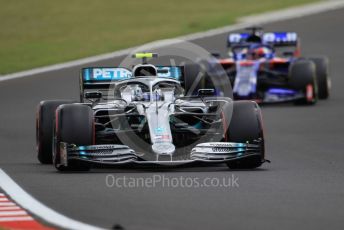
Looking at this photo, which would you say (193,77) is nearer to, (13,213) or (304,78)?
(304,78)

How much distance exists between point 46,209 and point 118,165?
130 inches

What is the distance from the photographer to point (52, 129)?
14234mm

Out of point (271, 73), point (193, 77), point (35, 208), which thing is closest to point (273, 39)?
point (271, 73)

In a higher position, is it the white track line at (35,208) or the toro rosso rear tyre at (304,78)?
the toro rosso rear tyre at (304,78)

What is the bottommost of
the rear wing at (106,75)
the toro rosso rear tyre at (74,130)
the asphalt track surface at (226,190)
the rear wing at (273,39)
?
the asphalt track surface at (226,190)

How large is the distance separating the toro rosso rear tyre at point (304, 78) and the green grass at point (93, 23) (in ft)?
24.7

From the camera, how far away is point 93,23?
37406 mm

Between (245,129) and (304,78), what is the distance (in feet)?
32.2

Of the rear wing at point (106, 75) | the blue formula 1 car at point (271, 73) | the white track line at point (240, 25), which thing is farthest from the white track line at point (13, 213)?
the white track line at point (240, 25)

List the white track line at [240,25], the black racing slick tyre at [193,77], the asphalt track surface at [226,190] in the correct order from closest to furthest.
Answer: the asphalt track surface at [226,190] < the black racing slick tyre at [193,77] < the white track line at [240,25]

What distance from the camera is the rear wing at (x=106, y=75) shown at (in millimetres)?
15578

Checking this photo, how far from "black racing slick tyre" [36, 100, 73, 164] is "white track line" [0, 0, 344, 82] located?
1176 centimetres

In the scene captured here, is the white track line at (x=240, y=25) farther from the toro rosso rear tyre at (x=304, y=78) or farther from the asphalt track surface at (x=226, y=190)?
the toro rosso rear tyre at (x=304, y=78)

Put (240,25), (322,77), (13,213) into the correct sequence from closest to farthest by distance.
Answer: (13,213), (322,77), (240,25)
